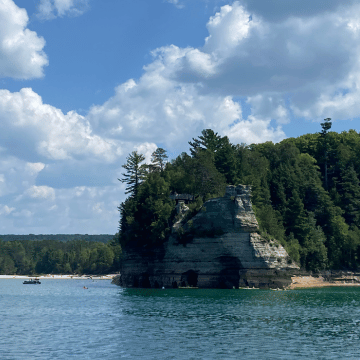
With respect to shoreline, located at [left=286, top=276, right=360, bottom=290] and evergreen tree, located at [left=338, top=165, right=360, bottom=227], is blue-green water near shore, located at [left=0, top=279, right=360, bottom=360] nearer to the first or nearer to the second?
shoreline, located at [left=286, top=276, right=360, bottom=290]

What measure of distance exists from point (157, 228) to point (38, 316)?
137 ft

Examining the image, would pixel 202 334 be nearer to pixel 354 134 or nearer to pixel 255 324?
pixel 255 324

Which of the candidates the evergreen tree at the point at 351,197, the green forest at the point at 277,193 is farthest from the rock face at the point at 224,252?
the evergreen tree at the point at 351,197

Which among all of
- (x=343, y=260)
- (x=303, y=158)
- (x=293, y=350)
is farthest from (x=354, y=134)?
(x=293, y=350)

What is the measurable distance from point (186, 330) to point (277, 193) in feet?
232

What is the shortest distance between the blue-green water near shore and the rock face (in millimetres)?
21154

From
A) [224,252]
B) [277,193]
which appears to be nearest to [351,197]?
[277,193]

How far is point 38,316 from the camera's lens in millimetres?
49719

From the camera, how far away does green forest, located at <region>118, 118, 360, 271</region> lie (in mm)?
93438

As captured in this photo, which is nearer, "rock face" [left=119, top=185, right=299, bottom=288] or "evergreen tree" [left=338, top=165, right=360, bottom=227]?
"rock face" [left=119, top=185, right=299, bottom=288]

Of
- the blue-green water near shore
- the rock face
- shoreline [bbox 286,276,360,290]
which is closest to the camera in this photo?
the blue-green water near shore

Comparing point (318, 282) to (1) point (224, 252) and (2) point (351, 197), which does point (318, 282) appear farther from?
(1) point (224, 252)

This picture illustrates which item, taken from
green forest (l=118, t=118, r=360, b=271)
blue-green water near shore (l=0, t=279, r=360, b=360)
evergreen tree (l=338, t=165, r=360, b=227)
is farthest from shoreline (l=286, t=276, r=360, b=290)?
blue-green water near shore (l=0, t=279, r=360, b=360)

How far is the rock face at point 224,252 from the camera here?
81.4m
